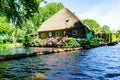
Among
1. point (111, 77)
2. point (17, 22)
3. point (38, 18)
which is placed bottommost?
point (111, 77)

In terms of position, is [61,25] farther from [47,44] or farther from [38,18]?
[38,18]

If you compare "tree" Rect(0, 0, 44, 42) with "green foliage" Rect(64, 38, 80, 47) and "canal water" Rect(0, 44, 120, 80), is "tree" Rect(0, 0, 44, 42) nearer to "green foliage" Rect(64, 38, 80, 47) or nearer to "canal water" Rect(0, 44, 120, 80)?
"canal water" Rect(0, 44, 120, 80)

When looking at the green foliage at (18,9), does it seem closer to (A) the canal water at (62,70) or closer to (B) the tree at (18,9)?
(B) the tree at (18,9)

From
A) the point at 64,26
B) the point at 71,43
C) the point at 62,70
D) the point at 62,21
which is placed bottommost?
the point at 62,70

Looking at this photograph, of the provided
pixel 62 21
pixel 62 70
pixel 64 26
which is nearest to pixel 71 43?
pixel 64 26

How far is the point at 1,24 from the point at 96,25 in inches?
3544

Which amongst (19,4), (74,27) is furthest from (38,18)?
(19,4)

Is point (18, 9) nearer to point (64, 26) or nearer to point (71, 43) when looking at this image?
point (71, 43)

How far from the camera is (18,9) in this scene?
23422mm

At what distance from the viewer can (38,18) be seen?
90562 millimetres

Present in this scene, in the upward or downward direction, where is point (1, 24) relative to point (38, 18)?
downward

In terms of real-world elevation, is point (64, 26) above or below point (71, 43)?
above

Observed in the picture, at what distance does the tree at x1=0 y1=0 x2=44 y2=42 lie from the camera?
2211cm

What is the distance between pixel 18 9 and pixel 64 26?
28830 millimetres
